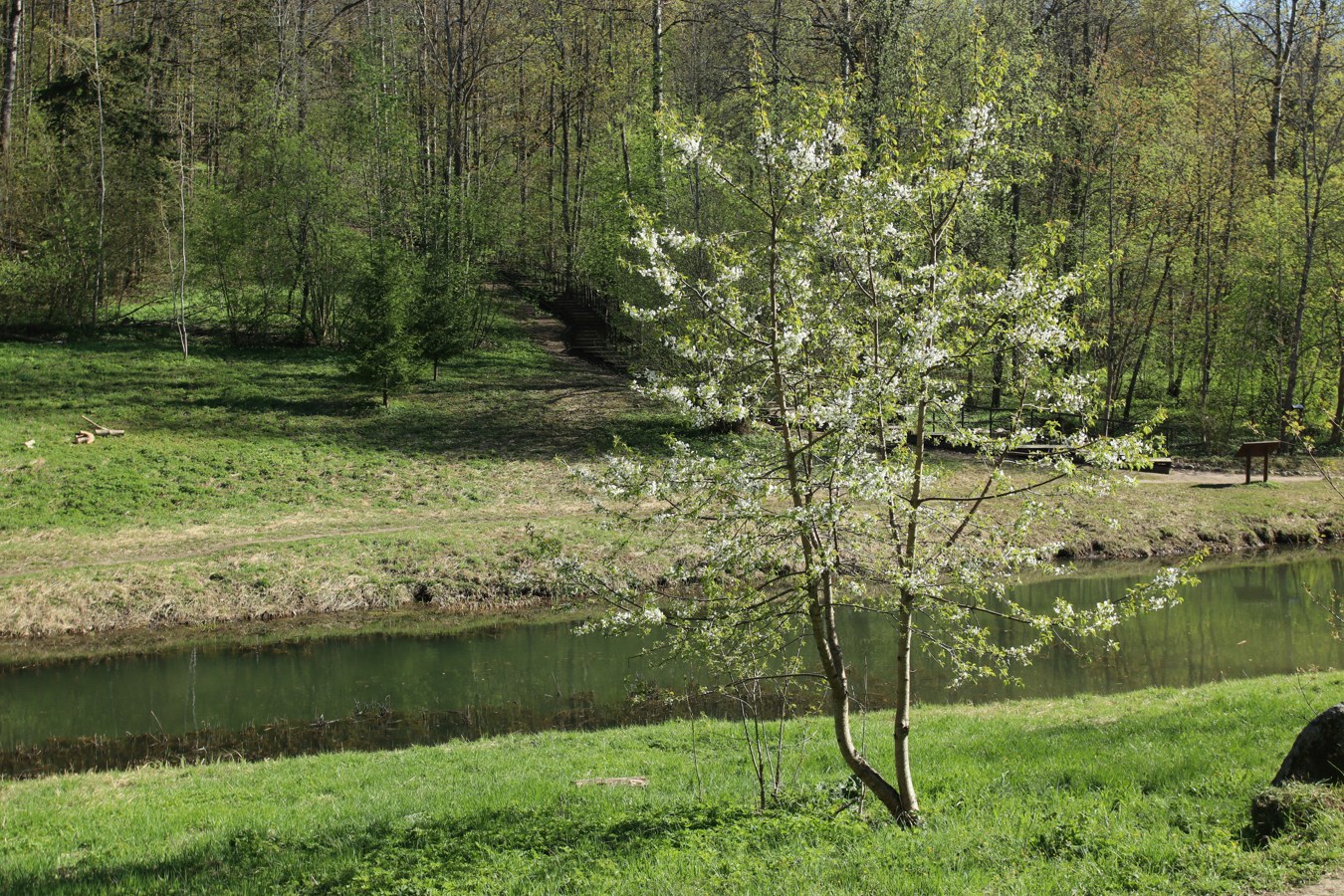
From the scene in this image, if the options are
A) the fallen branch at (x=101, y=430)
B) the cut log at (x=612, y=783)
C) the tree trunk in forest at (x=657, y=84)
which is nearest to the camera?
the cut log at (x=612, y=783)

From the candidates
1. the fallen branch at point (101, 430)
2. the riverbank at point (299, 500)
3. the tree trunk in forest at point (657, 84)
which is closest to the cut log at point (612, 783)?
the riverbank at point (299, 500)

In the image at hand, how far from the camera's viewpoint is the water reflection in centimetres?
1333

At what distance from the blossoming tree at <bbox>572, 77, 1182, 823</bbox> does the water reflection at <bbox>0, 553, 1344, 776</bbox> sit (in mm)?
7425

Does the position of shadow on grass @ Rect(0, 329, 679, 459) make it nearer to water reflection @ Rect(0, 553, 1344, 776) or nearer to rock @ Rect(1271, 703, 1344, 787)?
water reflection @ Rect(0, 553, 1344, 776)

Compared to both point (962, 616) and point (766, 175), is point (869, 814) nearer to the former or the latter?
point (962, 616)

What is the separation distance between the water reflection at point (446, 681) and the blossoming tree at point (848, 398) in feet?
24.4

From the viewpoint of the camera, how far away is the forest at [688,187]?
30.4m

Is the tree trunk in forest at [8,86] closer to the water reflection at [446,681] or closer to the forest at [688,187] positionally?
the forest at [688,187]

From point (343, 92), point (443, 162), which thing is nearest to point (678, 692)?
point (443, 162)

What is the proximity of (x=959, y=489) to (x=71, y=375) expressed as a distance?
26677mm

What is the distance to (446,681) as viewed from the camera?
50.6ft

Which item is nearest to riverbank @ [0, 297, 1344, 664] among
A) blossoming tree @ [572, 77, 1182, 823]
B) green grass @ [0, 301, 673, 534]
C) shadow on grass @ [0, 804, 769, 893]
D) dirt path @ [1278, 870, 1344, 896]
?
green grass @ [0, 301, 673, 534]

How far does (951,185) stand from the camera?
666 cm

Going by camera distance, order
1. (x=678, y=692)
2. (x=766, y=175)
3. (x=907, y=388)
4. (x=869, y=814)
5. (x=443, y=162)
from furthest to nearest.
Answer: (x=443, y=162), (x=678, y=692), (x=869, y=814), (x=766, y=175), (x=907, y=388)
